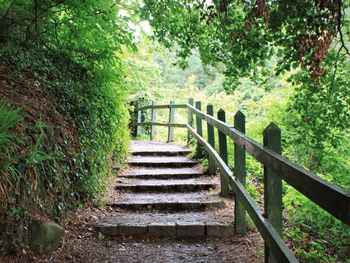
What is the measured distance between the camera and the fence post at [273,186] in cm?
268

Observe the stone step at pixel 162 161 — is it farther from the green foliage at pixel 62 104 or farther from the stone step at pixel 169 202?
the stone step at pixel 169 202

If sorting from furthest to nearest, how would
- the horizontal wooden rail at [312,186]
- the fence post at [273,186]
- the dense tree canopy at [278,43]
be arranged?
the dense tree canopy at [278,43]
the fence post at [273,186]
the horizontal wooden rail at [312,186]

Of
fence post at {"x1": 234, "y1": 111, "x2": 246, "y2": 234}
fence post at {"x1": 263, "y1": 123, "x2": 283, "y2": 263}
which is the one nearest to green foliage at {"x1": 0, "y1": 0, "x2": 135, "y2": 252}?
fence post at {"x1": 234, "y1": 111, "x2": 246, "y2": 234}

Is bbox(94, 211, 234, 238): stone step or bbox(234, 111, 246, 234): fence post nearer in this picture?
bbox(234, 111, 246, 234): fence post

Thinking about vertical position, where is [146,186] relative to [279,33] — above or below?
below

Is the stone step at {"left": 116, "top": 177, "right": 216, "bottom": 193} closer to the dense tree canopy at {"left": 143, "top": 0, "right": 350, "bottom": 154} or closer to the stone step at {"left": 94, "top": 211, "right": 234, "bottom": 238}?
the stone step at {"left": 94, "top": 211, "right": 234, "bottom": 238}

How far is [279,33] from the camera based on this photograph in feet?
15.7

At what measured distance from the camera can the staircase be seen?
14.7 ft

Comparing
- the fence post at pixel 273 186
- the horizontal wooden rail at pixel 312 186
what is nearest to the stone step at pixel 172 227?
the fence post at pixel 273 186

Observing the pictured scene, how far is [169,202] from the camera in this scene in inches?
212

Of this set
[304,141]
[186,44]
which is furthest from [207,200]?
[186,44]

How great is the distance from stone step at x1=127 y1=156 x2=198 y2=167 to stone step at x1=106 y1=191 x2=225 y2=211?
5.97ft

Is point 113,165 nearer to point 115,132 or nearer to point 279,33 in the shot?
point 115,132

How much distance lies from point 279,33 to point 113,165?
13.1 ft
